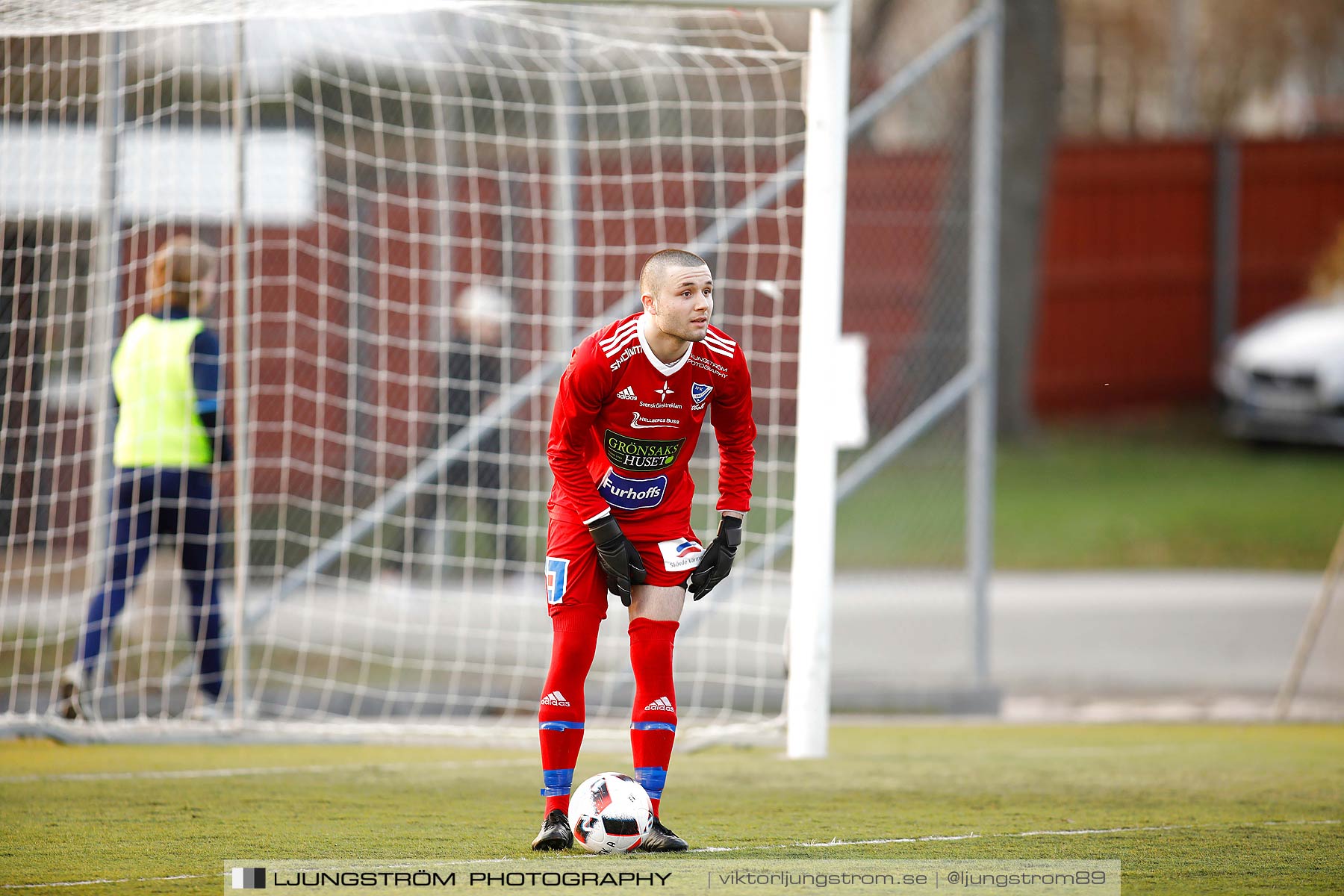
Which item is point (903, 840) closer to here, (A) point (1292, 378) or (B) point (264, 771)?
(B) point (264, 771)

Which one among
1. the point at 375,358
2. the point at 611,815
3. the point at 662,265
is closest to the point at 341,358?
the point at 375,358

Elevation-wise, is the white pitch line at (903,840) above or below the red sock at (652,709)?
below

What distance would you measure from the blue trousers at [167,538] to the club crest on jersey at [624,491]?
3333mm

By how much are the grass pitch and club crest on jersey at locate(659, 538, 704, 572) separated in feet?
2.83

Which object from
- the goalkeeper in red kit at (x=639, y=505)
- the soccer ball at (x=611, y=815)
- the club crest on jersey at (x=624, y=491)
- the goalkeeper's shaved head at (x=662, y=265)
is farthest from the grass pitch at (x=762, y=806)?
the goalkeeper's shaved head at (x=662, y=265)

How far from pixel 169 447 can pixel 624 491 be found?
3.48m

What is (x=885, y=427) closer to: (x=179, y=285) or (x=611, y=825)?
(x=179, y=285)

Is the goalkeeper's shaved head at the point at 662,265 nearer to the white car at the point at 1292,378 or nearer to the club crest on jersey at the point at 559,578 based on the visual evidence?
the club crest on jersey at the point at 559,578

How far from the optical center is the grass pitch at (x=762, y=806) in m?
4.76

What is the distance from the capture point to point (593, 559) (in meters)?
4.90

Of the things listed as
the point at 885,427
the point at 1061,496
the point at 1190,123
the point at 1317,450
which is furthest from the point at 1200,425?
the point at 1190,123

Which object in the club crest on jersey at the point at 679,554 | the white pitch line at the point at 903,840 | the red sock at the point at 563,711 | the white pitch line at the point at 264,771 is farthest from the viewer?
the white pitch line at the point at 264,771

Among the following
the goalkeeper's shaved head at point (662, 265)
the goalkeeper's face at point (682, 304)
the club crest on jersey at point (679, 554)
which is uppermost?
the goalkeeper's shaved head at point (662, 265)

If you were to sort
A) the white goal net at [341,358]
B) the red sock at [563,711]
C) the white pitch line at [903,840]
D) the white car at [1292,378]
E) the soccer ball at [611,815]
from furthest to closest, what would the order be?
the white car at [1292,378] → the white goal net at [341,358] → the red sock at [563,711] → the soccer ball at [611,815] → the white pitch line at [903,840]
